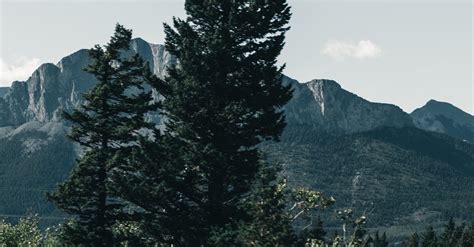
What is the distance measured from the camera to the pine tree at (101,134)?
41.6 meters

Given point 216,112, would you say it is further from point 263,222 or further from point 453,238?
point 453,238

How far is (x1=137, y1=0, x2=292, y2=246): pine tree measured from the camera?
4025 centimetres

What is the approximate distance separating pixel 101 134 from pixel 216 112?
23.5ft

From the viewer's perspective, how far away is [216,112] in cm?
4050

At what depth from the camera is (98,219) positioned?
42625 millimetres

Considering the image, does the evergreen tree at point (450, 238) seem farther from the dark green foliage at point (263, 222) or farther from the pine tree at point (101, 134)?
the pine tree at point (101, 134)

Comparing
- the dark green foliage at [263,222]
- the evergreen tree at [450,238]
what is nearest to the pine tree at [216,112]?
the dark green foliage at [263,222]

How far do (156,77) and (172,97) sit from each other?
1.88 metres

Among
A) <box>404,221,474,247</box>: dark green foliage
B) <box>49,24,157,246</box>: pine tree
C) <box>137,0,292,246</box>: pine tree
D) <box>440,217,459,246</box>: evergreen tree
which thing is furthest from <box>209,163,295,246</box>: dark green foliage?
<box>440,217,459,246</box>: evergreen tree

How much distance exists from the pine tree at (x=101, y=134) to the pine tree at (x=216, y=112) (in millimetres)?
2115

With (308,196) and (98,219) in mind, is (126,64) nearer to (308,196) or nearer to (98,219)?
(98,219)

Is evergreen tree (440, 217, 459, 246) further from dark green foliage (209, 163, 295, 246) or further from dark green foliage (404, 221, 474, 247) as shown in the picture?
dark green foliage (209, 163, 295, 246)

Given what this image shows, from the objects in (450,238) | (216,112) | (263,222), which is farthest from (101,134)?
(450,238)

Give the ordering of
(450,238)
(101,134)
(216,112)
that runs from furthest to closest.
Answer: (450,238)
(101,134)
(216,112)
